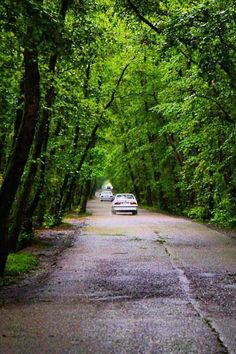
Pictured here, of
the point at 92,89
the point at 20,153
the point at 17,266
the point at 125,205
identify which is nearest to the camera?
the point at 20,153

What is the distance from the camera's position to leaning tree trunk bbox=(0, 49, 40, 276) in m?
9.73

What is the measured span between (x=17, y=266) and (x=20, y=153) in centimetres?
295

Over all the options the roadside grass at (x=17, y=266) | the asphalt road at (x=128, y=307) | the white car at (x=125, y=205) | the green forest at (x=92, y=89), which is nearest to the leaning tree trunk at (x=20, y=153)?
the green forest at (x=92, y=89)

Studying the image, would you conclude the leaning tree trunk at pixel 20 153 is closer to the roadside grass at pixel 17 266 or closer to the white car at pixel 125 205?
the roadside grass at pixel 17 266

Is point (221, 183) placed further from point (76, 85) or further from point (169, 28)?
point (169, 28)

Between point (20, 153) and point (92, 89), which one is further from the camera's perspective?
point (92, 89)

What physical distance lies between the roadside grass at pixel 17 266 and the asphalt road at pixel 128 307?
2.35ft

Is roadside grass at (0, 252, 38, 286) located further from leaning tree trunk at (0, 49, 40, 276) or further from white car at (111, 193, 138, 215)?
white car at (111, 193, 138, 215)

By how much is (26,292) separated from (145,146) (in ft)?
110

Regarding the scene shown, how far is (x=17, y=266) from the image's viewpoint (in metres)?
11.2

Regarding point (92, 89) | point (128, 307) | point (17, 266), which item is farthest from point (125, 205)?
point (128, 307)

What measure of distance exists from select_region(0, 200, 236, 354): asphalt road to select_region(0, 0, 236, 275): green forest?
90.8 inches

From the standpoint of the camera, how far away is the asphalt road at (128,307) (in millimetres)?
5488

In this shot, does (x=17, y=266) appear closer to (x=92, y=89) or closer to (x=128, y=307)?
(x=128, y=307)
